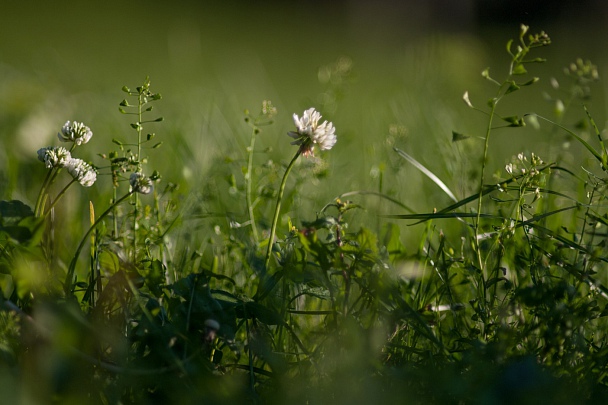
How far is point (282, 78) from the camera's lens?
275 inches

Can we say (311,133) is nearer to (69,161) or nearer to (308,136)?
(308,136)

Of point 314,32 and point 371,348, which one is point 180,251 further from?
point 314,32

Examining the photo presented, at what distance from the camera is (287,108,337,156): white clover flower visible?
132 cm

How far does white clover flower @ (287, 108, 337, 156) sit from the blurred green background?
549 millimetres

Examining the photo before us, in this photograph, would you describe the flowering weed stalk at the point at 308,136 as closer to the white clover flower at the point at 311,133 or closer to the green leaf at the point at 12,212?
the white clover flower at the point at 311,133

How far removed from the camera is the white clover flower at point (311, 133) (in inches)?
52.0

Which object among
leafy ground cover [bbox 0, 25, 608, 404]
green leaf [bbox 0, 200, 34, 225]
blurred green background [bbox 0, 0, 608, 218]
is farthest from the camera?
blurred green background [bbox 0, 0, 608, 218]

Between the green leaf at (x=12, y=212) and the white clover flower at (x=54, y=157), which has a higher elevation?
the white clover flower at (x=54, y=157)

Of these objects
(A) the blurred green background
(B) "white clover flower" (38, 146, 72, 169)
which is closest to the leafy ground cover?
(B) "white clover flower" (38, 146, 72, 169)

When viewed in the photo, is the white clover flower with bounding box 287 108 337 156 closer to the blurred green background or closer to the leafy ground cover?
the leafy ground cover

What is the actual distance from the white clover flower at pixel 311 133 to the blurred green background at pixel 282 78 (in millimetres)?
549

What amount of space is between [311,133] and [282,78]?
5.77 meters

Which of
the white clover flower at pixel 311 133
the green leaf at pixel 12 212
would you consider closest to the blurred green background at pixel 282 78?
the white clover flower at pixel 311 133

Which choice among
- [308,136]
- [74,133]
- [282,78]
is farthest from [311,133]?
[282,78]
